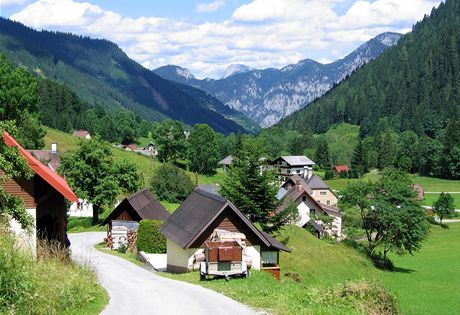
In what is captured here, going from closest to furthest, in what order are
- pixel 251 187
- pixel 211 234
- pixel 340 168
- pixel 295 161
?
pixel 211 234
pixel 251 187
pixel 295 161
pixel 340 168

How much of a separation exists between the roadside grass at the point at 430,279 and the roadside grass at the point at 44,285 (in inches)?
565

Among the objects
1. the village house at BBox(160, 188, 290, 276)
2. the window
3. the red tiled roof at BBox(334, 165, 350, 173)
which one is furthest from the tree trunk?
the red tiled roof at BBox(334, 165, 350, 173)

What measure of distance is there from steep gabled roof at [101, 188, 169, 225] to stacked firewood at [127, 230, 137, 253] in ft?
5.73

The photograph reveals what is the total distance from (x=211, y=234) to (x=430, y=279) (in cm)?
2979

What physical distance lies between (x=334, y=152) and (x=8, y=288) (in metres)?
190

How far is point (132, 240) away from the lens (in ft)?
140

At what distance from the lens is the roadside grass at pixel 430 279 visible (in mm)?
37469

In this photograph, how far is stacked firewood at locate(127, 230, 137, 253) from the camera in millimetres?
41806

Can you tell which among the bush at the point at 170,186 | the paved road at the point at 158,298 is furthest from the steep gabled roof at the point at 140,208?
the bush at the point at 170,186

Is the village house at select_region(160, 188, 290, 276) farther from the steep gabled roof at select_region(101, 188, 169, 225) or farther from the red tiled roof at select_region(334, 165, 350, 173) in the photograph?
the red tiled roof at select_region(334, 165, 350, 173)

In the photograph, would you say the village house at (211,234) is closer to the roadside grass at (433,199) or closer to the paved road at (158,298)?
the paved road at (158,298)

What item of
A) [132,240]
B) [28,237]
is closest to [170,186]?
[132,240]

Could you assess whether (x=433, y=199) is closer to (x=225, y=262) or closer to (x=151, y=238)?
(x=151, y=238)

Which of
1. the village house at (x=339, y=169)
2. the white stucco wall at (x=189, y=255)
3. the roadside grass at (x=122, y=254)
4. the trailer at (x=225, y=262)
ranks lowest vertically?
the roadside grass at (x=122, y=254)
